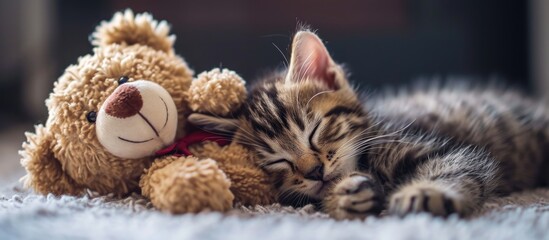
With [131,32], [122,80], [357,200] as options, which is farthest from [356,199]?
[131,32]

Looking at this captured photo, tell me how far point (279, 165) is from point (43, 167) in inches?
17.3

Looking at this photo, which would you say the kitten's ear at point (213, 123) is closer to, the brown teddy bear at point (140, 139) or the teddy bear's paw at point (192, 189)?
the brown teddy bear at point (140, 139)

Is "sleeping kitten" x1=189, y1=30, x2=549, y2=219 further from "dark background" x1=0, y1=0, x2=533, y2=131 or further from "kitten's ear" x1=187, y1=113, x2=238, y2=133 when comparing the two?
"dark background" x1=0, y1=0, x2=533, y2=131

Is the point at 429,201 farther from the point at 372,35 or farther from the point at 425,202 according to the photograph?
the point at 372,35

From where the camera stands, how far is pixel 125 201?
1.00 meters

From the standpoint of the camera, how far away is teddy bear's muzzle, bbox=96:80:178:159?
0.92 meters

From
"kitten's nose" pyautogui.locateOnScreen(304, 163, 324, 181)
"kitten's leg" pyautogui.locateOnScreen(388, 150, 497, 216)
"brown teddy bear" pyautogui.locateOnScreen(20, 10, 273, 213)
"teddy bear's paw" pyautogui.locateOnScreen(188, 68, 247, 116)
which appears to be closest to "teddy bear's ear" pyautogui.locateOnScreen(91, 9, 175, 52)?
"brown teddy bear" pyautogui.locateOnScreen(20, 10, 273, 213)

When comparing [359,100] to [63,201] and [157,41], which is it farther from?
[63,201]

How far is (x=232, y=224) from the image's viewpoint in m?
0.79

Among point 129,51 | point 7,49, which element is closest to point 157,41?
point 129,51

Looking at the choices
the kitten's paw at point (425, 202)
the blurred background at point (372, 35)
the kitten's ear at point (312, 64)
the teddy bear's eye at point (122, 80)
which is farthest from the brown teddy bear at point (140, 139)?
the blurred background at point (372, 35)

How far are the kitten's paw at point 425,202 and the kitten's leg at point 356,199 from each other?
30 millimetres

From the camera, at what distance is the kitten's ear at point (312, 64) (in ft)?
3.95

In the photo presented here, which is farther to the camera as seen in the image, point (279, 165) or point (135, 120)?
point (279, 165)
